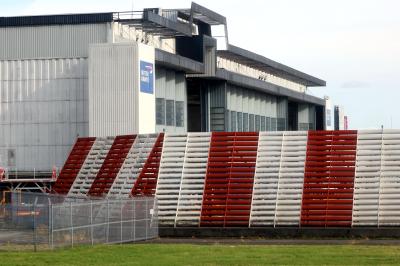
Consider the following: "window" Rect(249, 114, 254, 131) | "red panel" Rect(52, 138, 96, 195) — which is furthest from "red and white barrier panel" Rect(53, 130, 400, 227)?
"window" Rect(249, 114, 254, 131)

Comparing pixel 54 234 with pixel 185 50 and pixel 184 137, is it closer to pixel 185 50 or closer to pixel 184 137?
pixel 184 137

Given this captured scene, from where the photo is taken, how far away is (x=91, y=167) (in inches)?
1994

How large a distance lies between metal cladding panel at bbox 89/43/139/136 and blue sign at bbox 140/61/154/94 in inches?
26.8

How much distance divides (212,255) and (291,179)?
13.4 metres

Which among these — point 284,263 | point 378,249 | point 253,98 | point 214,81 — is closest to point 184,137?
point 378,249

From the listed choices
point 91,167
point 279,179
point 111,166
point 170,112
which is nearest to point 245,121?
point 170,112

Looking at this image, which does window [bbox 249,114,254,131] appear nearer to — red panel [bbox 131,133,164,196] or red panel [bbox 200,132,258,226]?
red panel [bbox 131,133,164,196]

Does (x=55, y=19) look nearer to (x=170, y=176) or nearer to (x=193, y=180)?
(x=170, y=176)

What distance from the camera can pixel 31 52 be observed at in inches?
2459

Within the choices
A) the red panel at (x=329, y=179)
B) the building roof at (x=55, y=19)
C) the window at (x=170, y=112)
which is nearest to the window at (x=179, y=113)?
the window at (x=170, y=112)

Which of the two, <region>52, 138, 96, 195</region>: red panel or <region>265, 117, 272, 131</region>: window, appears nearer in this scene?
<region>52, 138, 96, 195</region>: red panel

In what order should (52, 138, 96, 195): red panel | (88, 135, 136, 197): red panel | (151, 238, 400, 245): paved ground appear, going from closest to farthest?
(151, 238, 400, 245): paved ground < (88, 135, 136, 197): red panel < (52, 138, 96, 195): red panel

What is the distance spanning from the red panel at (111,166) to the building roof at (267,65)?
34088 millimetres

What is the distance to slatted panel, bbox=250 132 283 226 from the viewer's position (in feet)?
140
